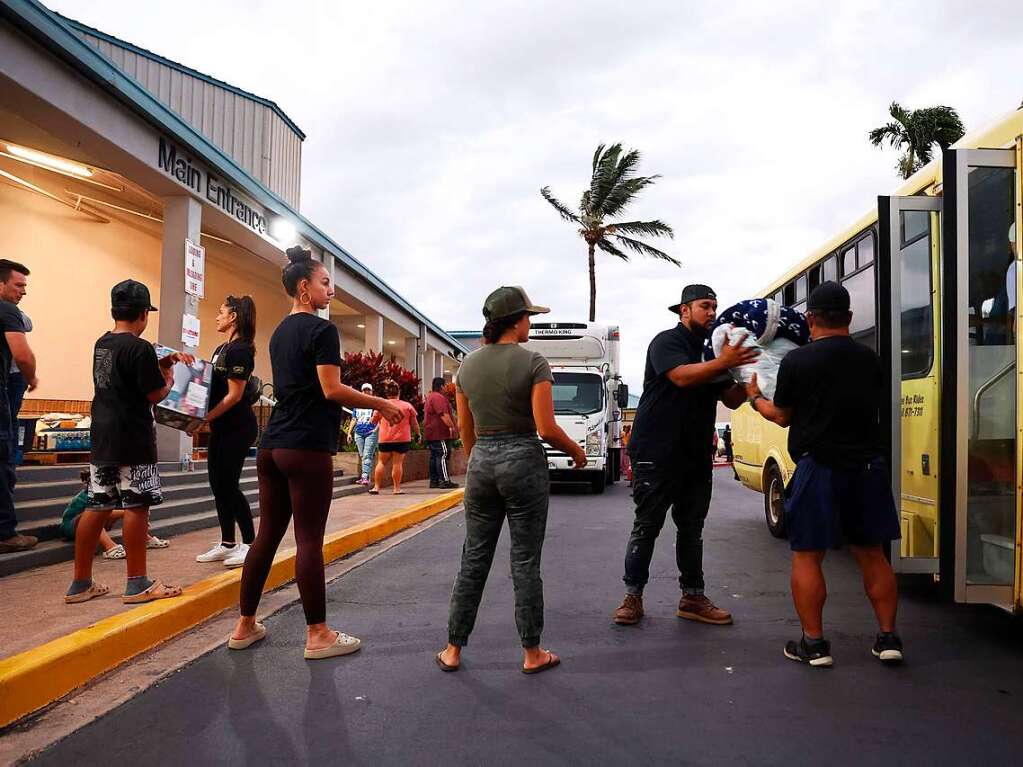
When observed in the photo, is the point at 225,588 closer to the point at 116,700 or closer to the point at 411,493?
the point at 116,700

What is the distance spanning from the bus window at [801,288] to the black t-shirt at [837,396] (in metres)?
4.40


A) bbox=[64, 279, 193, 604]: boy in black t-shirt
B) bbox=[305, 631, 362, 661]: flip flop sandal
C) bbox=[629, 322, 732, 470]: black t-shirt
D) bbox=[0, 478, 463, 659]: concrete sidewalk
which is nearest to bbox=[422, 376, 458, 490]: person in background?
bbox=[0, 478, 463, 659]: concrete sidewalk

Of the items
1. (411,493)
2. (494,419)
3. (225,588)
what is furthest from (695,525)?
(411,493)

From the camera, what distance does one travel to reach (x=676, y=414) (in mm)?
4562

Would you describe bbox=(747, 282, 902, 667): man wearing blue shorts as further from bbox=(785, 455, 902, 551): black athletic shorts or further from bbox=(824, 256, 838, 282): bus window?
bbox=(824, 256, 838, 282): bus window

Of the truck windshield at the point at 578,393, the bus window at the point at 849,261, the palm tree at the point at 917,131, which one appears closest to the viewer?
the bus window at the point at 849,261

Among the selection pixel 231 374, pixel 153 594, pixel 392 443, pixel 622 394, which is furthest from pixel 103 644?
pixel 622 394

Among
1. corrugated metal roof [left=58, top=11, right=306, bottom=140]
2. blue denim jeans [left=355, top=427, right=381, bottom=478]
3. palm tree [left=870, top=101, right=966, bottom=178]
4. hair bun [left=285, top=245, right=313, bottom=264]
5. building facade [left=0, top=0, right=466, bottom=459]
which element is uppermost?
palm tree [left=870, top=101, right=966, bottom=178]

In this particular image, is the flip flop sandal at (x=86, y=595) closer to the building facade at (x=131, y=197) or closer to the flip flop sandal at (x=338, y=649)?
the flip flop sandal at (x=338, y=649)

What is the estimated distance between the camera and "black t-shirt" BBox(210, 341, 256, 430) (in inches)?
215

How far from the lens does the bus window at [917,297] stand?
5121 millimetres

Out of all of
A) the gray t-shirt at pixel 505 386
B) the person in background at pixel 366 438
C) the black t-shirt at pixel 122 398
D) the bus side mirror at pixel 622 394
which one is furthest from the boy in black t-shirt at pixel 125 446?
the bus side mirror at pixel 622 394

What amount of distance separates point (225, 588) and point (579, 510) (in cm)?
687

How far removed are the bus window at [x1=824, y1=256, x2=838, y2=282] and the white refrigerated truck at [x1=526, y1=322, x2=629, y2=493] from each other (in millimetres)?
6829
